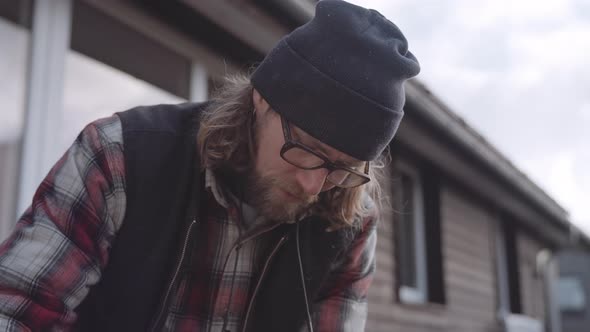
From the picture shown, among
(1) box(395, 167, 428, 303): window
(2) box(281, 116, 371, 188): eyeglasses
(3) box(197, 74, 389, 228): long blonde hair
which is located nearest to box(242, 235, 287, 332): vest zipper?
(3) box(197, 74, 389, 228): long blonde hair

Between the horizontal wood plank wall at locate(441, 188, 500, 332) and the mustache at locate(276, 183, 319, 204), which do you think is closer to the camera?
the mustache at locate(276, 183, 319, 204)

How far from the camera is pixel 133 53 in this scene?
11.8 feet

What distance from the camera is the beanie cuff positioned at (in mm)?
1735

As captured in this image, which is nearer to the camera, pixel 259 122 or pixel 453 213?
pixel 259 122

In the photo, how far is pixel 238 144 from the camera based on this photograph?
1.89 m

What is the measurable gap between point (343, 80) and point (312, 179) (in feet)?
0.84

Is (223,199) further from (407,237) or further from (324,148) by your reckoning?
(407,237)

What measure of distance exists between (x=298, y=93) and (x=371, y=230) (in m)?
Result: 0.59

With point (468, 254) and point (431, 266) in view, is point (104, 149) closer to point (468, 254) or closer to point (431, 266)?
point (431, 266)

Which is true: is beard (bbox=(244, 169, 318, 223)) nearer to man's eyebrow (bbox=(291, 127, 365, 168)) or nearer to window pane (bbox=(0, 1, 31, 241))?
man's eyebrow (bbox=(291, 127, 365, 168))

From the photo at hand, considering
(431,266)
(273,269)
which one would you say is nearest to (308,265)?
(273,269)

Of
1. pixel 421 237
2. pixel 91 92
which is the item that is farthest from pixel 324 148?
pixel 421 237

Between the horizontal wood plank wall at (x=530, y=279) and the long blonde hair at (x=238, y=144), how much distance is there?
8.89m

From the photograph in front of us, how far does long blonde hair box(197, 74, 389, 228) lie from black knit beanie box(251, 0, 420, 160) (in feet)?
0.41
